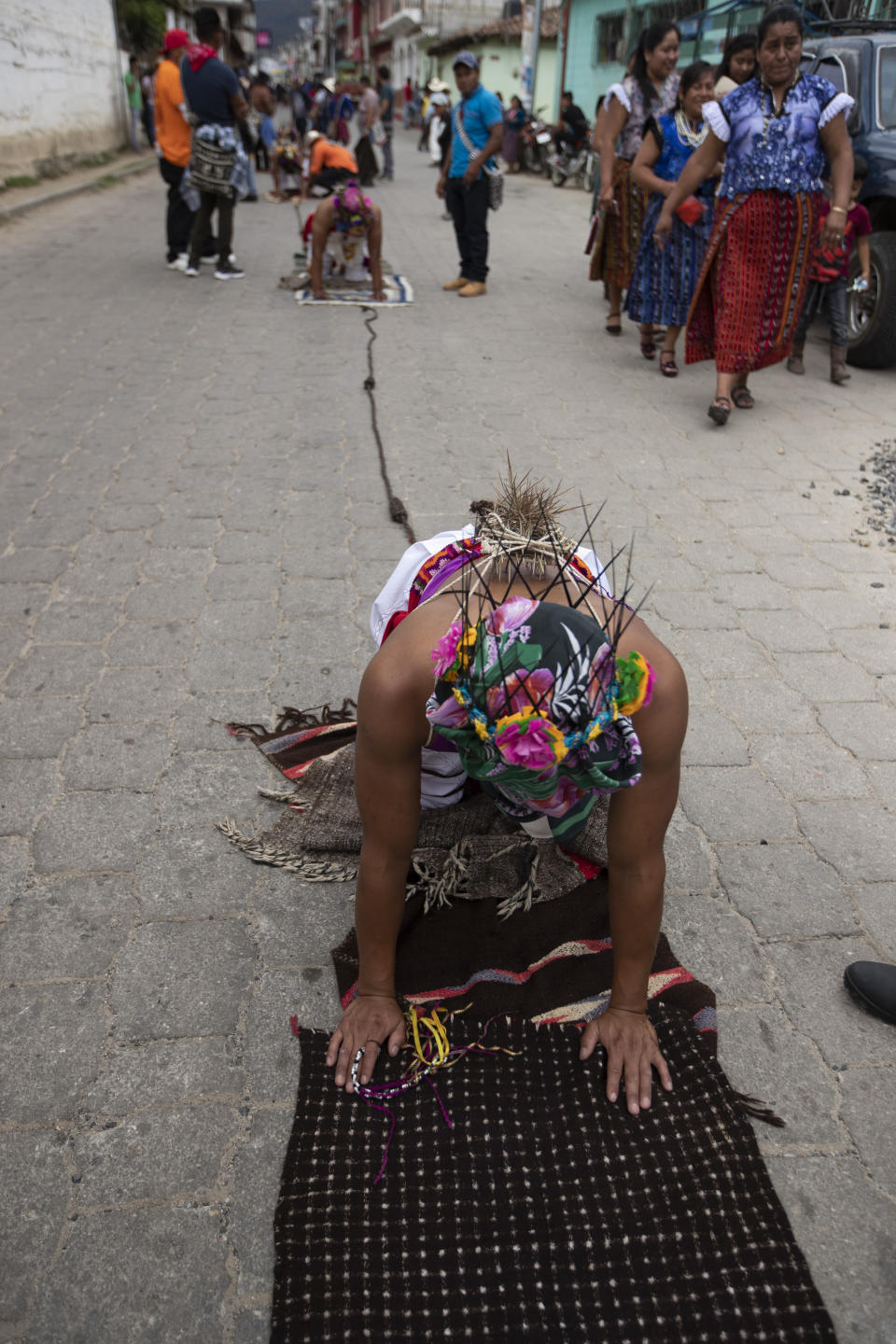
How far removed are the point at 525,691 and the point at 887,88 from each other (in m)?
6.73

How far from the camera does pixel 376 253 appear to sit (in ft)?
24.5

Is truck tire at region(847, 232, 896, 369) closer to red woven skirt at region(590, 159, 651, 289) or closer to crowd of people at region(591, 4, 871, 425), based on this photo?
crowd of people at region(591, 4, 871, 425)

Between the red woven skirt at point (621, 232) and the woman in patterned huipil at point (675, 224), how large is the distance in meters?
0.13

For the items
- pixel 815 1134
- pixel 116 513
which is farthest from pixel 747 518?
pixel 815 1134

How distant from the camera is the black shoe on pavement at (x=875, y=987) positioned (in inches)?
74.0

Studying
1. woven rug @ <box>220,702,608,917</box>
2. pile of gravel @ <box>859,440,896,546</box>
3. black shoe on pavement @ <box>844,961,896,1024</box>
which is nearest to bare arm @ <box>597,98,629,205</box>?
pile of gravel @ <box>859,440,896,546</box>

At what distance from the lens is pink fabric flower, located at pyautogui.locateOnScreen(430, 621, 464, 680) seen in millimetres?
1337

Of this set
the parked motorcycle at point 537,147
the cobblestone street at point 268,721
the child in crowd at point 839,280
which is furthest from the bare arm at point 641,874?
the parked motorcycle at point 537,147

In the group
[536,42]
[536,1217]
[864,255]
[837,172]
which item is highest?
[536,42]

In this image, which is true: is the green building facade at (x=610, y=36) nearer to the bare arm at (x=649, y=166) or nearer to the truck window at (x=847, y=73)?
the truck window at (x=847, y=73)

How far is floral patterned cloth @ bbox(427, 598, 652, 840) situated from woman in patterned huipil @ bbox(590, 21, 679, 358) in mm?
5338

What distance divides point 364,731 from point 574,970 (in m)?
0.77

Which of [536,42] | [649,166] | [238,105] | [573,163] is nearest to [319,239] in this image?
[238,105]

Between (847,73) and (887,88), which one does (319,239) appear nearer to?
(847,73)
